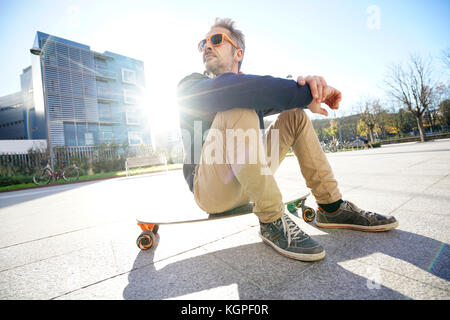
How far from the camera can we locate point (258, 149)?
119 cm

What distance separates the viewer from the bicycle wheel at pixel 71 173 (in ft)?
37.4

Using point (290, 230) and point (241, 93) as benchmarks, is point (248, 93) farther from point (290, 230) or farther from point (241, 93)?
point (290, 230)

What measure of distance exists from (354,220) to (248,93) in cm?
117

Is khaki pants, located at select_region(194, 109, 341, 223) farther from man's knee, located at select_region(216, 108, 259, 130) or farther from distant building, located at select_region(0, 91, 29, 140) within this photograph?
distant building, located at select_region(0, 91, 29, 140)

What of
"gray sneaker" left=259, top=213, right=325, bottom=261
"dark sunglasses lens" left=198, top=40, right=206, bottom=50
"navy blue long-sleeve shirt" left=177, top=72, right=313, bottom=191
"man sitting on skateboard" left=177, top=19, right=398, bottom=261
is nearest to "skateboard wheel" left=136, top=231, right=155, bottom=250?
"man sitting on skateboard" left=177, top=19, right=398, bottom=261

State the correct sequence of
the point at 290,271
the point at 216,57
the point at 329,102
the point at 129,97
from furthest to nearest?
the point at 129,97, the point at 216,57, the point at 329,102, the point at 290,271

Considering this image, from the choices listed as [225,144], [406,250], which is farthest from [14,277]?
[406,250]

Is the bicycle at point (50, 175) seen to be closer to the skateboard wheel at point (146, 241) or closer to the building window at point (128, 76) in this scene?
the skateboard wheel at point (146, 241)

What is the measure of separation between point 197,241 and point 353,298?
42.9 inches

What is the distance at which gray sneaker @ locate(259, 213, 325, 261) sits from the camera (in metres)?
1.16

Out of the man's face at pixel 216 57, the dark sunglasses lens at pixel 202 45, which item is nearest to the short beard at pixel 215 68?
the man's face at pixel 216 57

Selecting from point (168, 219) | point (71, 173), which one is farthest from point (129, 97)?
point (168, 219)

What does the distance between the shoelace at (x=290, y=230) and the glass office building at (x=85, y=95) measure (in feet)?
64.8
